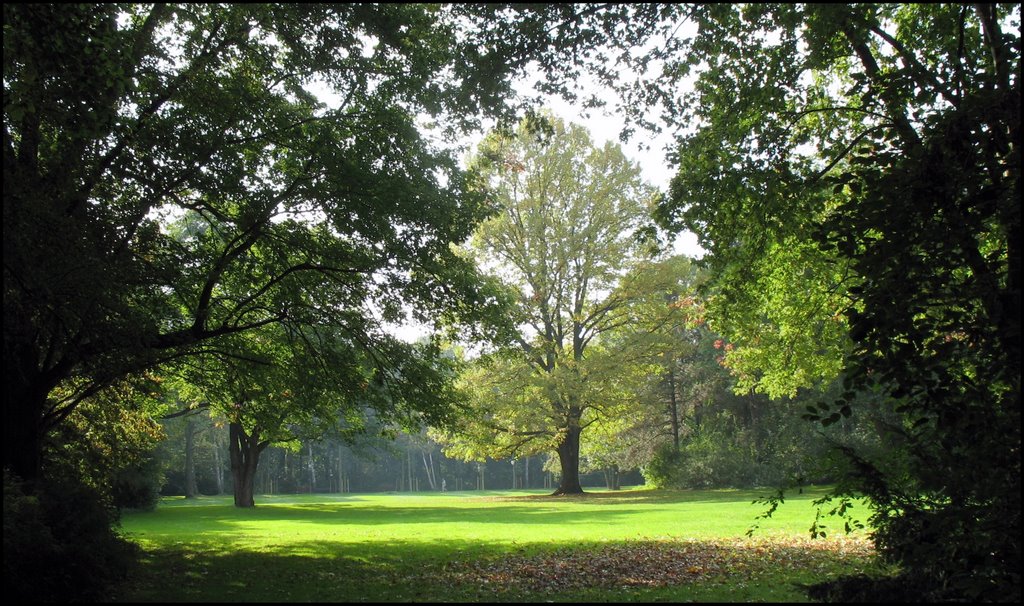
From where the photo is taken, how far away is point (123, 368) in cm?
897

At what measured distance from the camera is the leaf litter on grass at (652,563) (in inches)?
360

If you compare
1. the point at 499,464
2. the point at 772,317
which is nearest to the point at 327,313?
the point at 772,317

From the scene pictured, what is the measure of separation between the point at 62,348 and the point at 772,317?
12900 mm

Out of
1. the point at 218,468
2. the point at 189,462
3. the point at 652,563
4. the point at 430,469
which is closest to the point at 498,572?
the point at 652,563

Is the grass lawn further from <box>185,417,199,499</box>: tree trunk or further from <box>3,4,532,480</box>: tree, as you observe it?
<box>185,417,199,499</box>: tree trunk

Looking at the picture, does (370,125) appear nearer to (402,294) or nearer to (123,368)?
(402,294)

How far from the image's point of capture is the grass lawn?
8.39 meters

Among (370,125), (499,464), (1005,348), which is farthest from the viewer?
(499,464)

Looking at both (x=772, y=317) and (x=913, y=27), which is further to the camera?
(x=772, y=317)

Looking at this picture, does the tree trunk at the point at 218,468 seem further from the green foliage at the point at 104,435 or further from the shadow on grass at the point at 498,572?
the shadow on grass at the point at 498,572

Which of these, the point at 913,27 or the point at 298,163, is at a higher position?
the point at 913,27

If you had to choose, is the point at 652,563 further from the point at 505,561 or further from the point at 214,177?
the point at 214,177

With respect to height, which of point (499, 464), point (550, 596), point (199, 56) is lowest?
point (499, 464)

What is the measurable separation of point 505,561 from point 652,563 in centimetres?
244
